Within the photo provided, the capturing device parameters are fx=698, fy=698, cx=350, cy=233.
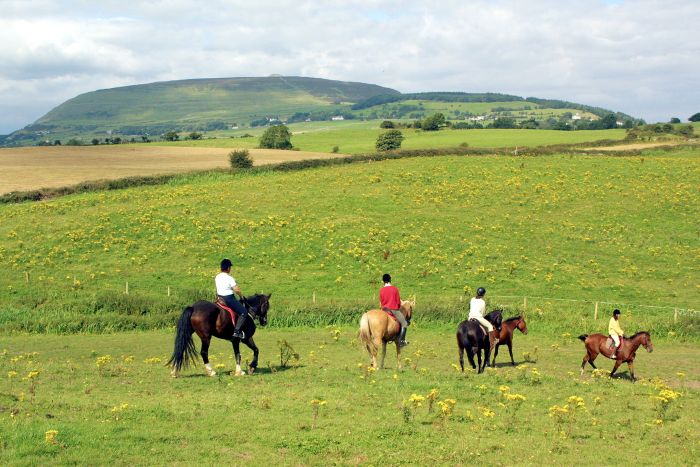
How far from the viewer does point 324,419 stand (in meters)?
15.1

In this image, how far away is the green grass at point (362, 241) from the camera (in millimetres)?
39469

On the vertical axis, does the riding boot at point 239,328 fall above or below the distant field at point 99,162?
below

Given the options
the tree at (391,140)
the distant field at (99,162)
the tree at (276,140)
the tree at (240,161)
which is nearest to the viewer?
the distant field at (99,162)

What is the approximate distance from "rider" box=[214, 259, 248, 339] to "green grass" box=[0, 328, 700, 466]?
1484 millimetres

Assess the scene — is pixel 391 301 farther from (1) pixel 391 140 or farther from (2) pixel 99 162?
(1) pixel 391 140

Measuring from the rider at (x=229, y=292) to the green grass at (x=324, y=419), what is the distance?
4.87 ft

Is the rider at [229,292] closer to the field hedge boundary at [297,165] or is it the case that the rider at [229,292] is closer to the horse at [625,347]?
the horse at [625,347]

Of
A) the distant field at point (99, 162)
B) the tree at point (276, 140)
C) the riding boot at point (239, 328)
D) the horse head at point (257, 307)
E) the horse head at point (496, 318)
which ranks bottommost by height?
the horse head at point (496, 318)

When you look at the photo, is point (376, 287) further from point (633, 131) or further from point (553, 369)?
point (633, 131)

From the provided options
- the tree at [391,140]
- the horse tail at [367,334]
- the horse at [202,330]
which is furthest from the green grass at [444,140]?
the horse at [202,330]

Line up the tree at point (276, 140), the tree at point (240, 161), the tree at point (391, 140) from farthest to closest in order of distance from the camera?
the tree at point (276, 140) → the tree at point (391, 140) → the tree at point (240, 161)

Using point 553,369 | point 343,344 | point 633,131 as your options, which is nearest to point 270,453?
point 553,369

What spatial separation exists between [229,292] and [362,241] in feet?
103

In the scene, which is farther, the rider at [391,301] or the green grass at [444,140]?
the green grass at [444,140]
